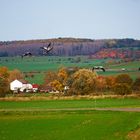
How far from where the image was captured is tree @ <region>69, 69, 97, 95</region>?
96.2m

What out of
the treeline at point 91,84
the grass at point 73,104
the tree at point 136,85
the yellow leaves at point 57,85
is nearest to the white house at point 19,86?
the treeline at point 91,84

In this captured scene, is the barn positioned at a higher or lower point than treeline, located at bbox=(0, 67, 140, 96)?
lower

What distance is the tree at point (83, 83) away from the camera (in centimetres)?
9624

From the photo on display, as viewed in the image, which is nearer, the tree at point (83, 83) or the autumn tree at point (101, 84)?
the tree at point (83, 83)

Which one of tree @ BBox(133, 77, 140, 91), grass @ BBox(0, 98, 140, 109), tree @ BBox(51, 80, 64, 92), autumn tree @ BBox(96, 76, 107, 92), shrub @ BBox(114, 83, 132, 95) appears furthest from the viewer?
tree @ BBox(51, 80, 64, 92)

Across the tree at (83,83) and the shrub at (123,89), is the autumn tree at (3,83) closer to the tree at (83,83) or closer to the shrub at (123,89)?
the tree at (83,83)

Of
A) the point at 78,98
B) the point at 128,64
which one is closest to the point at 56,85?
the point at 78,98

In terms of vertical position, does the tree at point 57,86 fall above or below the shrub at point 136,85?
below

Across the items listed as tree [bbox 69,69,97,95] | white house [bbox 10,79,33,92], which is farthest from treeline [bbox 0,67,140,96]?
white house [bbox 10,79,33,92]

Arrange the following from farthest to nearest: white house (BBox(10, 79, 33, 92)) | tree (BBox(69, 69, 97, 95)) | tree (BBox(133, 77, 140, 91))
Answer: white house (BBox(10, 79, 33, 92)) < tree (BBox(133, 77, 140, 91)) < tree (BBox(69, 69, 97, 95))

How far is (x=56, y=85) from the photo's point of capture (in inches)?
4791

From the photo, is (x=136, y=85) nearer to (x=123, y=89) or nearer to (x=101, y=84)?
(x=101, y=84)

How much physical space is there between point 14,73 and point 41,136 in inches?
4663

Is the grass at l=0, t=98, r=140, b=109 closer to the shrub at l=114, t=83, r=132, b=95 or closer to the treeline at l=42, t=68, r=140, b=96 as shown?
the shrub at l=114, t=83, r=132, b=95
